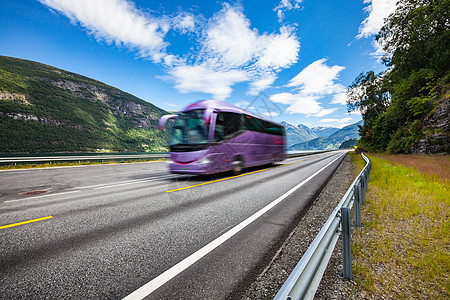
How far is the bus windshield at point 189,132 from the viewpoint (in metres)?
8.70

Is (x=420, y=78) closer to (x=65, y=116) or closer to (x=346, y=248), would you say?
(x=346, y=248)

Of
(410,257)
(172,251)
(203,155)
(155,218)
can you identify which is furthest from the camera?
(203,155)

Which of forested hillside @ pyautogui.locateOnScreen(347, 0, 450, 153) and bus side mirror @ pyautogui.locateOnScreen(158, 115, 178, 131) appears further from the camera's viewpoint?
forested hillside @ pyautogui.locateOnScreen(347, 0, 450, 153)

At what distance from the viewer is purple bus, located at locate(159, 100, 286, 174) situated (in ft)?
28.1

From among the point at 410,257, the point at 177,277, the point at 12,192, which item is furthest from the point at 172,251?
the point at 12,192

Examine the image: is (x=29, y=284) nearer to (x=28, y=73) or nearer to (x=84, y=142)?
(x=84, y=142)

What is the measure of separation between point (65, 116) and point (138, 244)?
16376cm

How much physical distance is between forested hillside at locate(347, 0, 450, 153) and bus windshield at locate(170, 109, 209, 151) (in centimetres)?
1630

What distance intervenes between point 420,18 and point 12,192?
107 ft

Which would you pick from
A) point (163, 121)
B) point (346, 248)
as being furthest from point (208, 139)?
point (346, 248)

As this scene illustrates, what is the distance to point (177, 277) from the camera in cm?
219

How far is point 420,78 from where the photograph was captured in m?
18.9

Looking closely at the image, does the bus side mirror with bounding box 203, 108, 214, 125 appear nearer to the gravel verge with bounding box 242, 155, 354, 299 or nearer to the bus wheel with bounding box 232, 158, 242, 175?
the bus wheel with bounding box 232, 158, 242, 175

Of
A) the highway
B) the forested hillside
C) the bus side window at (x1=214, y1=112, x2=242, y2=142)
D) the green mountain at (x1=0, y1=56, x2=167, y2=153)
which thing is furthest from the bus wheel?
the green mountain at (x1=0, y1=56, x2=167, y2=153)
